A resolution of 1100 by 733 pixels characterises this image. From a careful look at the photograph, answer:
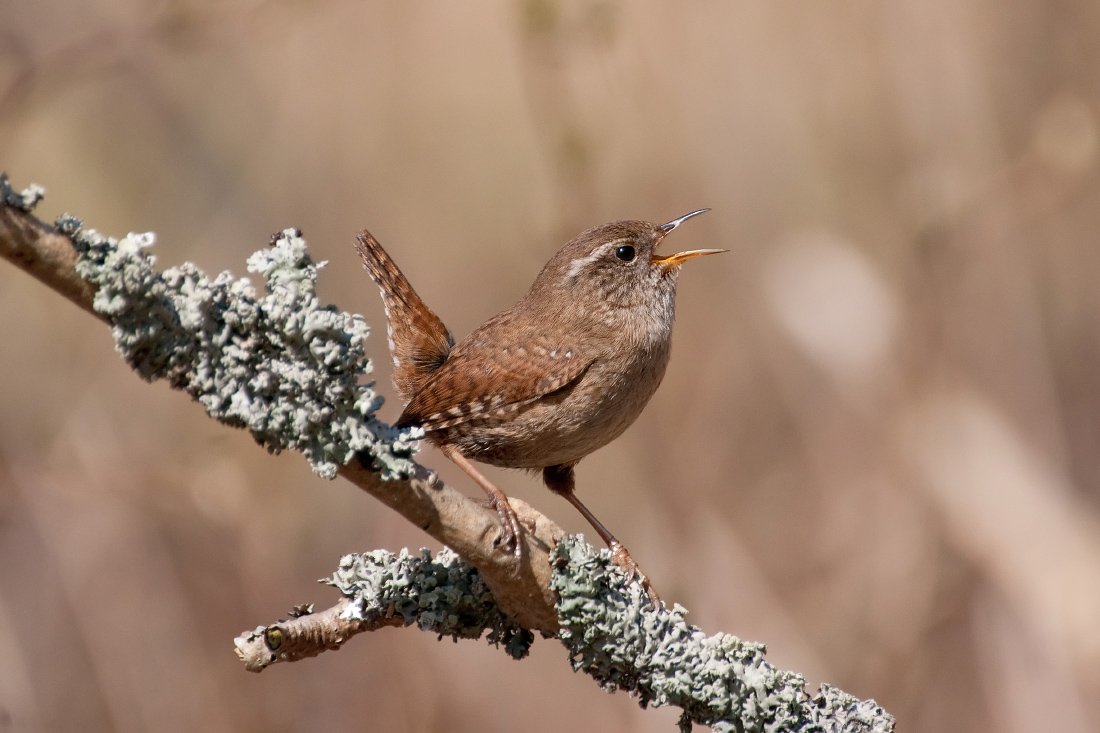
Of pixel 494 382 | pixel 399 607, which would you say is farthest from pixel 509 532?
pixel 494 382

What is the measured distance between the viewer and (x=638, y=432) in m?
4.39

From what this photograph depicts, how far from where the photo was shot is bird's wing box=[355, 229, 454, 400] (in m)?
3.48

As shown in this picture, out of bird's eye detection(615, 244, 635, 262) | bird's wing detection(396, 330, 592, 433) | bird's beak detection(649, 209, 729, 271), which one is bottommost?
bird's wing detection(396, 330, 592, 433)

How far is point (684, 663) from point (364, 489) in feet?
2.39

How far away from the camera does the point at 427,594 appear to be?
2041 millimetres

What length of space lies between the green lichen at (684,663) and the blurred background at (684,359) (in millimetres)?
1541

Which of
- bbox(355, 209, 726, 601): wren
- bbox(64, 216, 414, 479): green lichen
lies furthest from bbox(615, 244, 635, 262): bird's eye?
bbox(64, 216, 414, 479): green lichen

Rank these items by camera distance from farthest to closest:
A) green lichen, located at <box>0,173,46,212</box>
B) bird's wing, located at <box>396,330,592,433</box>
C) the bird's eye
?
1. the bird's eye
2. bird's wing, located at <box>396,330,592,433</box>
3. green lichen, located at <box>0,173,46,212</box>

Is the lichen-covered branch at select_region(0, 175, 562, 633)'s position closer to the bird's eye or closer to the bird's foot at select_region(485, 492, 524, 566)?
the bird's foot at select_region(485, 492, 524, 566)

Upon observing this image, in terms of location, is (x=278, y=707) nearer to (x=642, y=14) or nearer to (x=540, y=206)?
(x=540, y=206)

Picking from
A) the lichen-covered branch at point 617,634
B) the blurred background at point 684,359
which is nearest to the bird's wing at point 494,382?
the blurred background at point 684,359

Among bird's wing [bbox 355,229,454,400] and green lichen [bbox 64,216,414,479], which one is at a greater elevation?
bird's wing [bbox 355,229,454,400]

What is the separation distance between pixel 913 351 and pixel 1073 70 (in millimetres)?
1478

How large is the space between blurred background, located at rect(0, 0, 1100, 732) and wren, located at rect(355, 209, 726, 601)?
35cm
